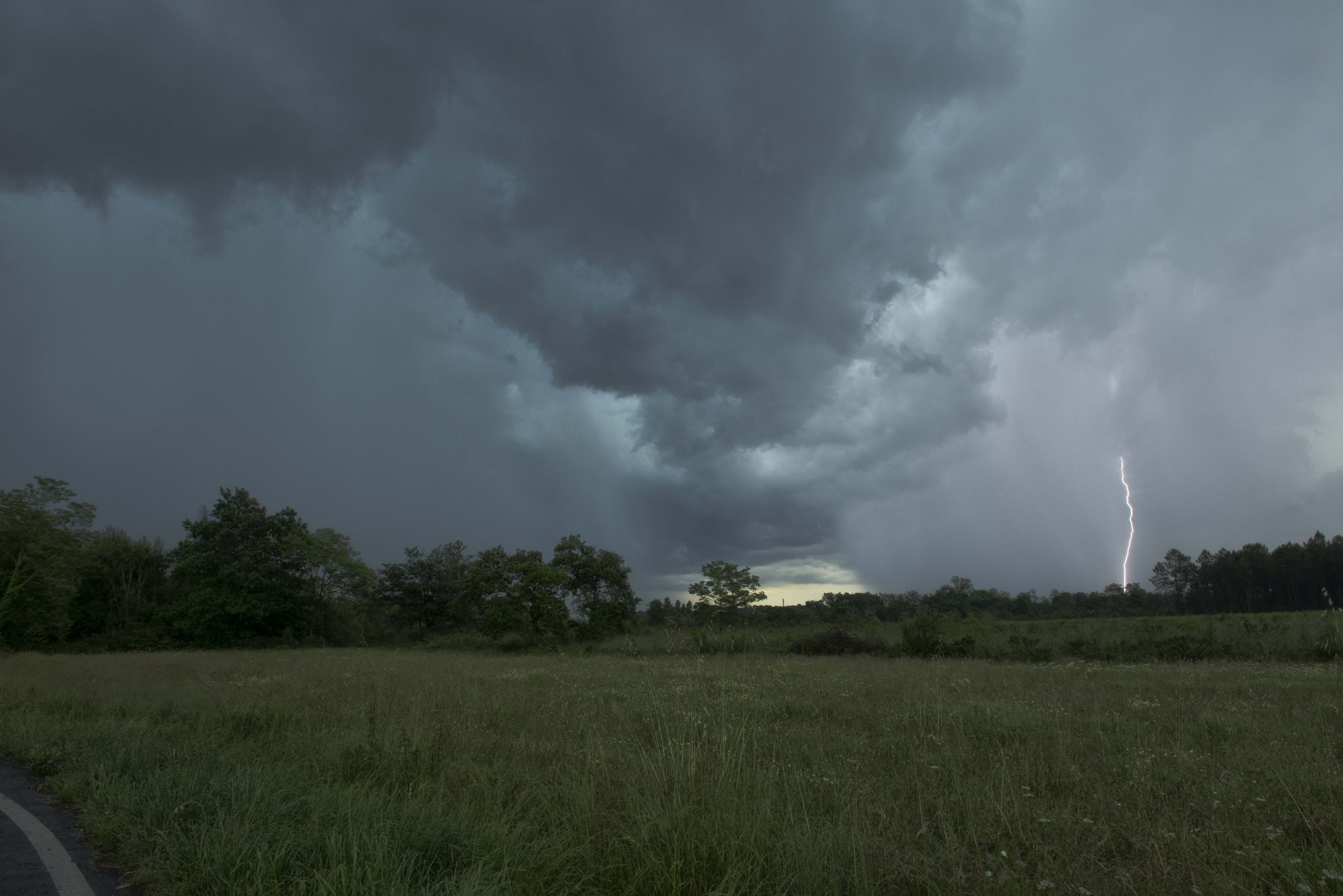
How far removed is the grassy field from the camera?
3936mm

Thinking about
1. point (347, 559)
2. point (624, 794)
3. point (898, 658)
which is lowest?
point (898, 658)

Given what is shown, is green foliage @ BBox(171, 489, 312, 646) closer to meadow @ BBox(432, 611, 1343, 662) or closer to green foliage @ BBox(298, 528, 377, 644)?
green foliage @ BBox(298, 528, 377, 644)

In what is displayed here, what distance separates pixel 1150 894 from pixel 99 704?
15757 millimetres

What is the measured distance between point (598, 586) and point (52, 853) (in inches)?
1872

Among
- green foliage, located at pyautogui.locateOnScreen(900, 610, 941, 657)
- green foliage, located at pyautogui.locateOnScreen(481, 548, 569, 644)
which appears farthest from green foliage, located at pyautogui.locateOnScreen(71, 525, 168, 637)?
green foliage, located at pyautogui.locateOnScreen(900, 610, 941, 657)

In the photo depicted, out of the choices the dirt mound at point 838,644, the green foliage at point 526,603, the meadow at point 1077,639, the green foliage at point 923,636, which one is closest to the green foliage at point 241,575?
the green foliage at point 526,603

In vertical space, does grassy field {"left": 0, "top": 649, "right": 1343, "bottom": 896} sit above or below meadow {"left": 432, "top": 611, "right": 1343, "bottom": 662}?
above

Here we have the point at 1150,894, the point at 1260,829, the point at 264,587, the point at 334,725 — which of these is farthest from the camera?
the point at 264,587

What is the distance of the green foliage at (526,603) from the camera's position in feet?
151

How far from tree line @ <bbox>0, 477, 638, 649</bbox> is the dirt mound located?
1957 cm

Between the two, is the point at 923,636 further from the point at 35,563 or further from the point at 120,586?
the point at 120,586

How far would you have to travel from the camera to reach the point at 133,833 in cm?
502

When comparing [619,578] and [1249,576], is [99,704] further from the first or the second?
[1249,576]

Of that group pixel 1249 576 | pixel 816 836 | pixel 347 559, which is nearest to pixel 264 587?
pixel 347 559
